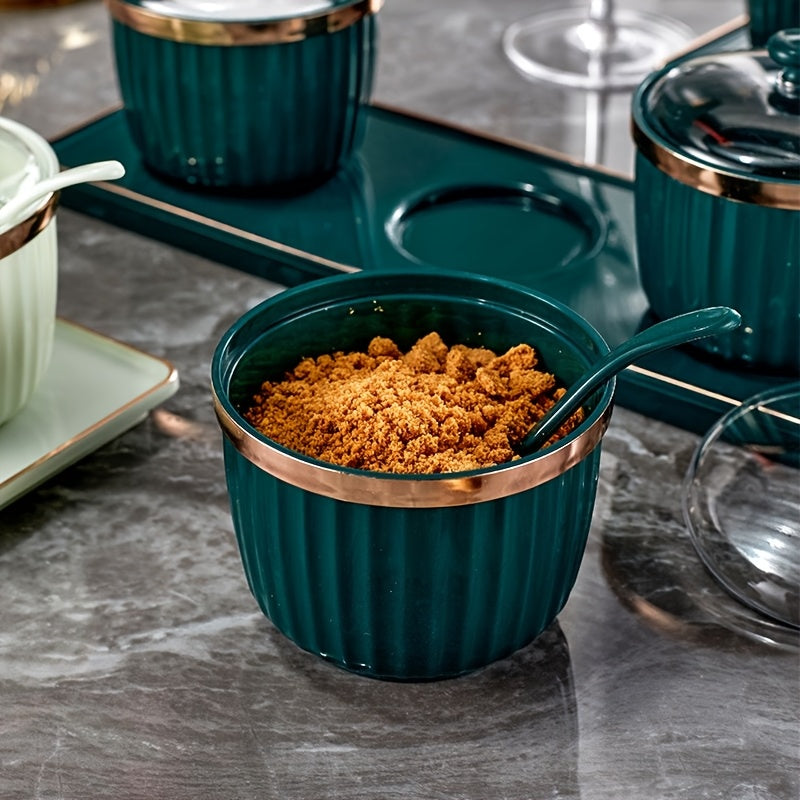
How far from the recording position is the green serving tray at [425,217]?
76 cm

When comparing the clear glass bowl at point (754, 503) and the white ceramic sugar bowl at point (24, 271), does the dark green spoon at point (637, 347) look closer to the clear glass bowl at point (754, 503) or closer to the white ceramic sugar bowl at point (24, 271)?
the clear glass bowl at point (754, 503)

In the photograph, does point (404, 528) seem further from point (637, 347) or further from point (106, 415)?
point (106, 415)

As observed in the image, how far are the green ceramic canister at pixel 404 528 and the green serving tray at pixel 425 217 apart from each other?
0.22 meters

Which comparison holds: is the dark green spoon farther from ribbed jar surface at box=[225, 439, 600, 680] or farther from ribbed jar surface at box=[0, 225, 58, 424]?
ribbed jar surface at box=[0, 225, 58, 424]

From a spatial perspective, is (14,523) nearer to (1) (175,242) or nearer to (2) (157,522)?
(2) (157,522)

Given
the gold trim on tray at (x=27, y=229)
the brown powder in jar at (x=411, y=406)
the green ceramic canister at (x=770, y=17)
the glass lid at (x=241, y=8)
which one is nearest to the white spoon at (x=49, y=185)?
the gold trim on tray at (x=27, y=229)

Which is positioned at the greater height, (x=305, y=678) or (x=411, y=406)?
(x=411, y=406)

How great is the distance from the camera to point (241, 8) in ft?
2.52

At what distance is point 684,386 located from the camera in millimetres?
667

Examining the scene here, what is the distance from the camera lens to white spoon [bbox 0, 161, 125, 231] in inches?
22.1

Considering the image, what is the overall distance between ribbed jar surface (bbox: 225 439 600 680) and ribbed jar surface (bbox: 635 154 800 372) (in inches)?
7.4

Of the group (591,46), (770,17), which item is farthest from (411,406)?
(591,46)

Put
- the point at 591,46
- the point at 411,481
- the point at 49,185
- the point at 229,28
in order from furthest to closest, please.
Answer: the point at 591,46, the point at 229,28, the point at 49,185, the point at 411,481

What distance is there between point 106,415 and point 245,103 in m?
0.23
